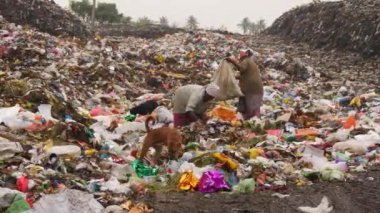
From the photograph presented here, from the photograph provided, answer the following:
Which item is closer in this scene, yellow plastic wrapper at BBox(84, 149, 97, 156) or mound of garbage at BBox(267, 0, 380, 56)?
yellow plastic wrapper at BBox(84, 149, 97, 156)

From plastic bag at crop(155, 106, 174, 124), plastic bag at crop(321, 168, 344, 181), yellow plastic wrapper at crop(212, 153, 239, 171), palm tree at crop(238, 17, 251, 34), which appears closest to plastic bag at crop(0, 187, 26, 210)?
yellow plastic wrapper at crop(212, 153, 239, 171)

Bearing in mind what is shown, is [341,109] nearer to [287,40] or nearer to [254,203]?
[254,203]

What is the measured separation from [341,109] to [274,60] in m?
6.30

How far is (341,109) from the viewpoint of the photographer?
933 centimetres

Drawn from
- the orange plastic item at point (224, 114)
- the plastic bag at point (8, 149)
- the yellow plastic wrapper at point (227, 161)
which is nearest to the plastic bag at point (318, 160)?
the yellow plastic wrapper at point (227, 161)

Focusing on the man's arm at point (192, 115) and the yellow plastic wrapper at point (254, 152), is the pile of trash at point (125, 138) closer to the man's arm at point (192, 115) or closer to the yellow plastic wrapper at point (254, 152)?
the yellow plastic wrapper at point (254, 152)

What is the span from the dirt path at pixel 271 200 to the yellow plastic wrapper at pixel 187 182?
10 centimetres

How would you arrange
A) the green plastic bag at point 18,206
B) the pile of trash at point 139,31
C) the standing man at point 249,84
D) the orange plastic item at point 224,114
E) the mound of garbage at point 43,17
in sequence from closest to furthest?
the green plastic bag at point 18,206 < the standing man at point 249,84 < the orange plastic item at point 224,114 < the mound of garbage at point 43,17 < the pile of trash at point 139,31

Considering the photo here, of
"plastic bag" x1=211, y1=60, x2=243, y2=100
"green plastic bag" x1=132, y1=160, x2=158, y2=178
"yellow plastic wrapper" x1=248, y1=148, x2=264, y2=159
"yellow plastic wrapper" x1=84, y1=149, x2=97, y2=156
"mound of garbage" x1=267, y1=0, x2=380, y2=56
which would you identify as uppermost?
"mound of garbage" x1=267, y1=0, x2=380, y2=56

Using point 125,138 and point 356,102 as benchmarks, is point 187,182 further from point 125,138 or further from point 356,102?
point 356,102

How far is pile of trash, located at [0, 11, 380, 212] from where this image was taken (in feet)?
14.9

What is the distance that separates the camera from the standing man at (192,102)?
6.51 meters

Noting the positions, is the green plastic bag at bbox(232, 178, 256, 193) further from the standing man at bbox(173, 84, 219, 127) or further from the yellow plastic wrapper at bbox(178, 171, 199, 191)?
the standing man at bbox(173, 84, 219, 127)

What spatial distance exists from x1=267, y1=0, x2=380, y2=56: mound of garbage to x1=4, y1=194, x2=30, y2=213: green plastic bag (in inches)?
501
